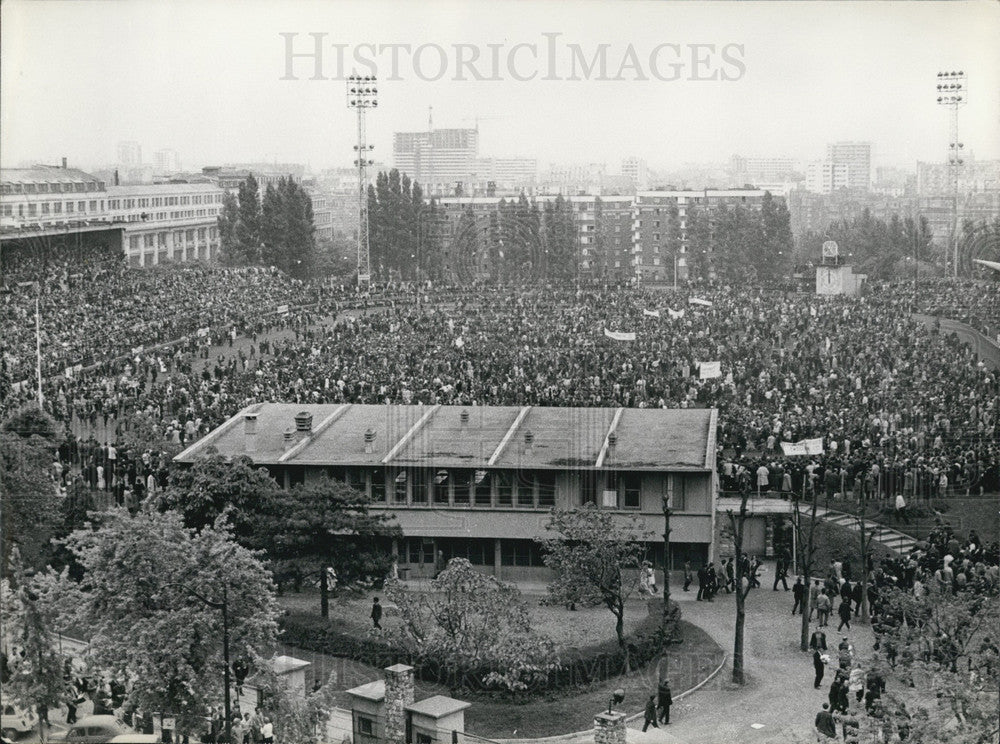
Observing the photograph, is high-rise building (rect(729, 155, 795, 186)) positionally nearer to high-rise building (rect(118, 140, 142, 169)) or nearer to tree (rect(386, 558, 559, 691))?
high-rise building (rect(118, 140, 142, 169))

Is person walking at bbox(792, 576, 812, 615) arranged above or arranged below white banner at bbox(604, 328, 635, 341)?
below

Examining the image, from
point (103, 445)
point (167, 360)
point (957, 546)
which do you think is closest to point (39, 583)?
point (103, 445)

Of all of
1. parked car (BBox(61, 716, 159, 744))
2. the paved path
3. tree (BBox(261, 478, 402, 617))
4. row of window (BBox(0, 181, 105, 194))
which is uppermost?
row of window (BBox(0, 181, 105, 194))

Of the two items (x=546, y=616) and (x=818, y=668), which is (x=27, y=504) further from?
(x=818, y=668)

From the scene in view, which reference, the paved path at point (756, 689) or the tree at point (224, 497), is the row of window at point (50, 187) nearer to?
the tree at point (224, 497)

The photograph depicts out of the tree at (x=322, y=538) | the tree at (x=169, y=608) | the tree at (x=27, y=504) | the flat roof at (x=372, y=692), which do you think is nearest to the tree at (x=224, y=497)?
the tree at (x=322, y=538)

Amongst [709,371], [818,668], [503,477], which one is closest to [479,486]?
[503,477]

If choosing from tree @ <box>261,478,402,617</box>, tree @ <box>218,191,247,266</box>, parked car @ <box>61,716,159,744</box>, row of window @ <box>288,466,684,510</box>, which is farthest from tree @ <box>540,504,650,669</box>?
tree @ <box>218,191,247,266</box>

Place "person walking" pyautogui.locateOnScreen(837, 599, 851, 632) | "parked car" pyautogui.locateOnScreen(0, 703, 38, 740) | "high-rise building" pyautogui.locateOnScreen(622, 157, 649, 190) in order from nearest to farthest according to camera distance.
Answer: "parked car" pyautogui.locateOnScreen(0, 703, 38, 740) < "person walking" pyautogui.locateOnScreen(837, 599, 851, 632) < "high-rise building" pyautogui.locateOnScreen(622, 157, 649, 190)
